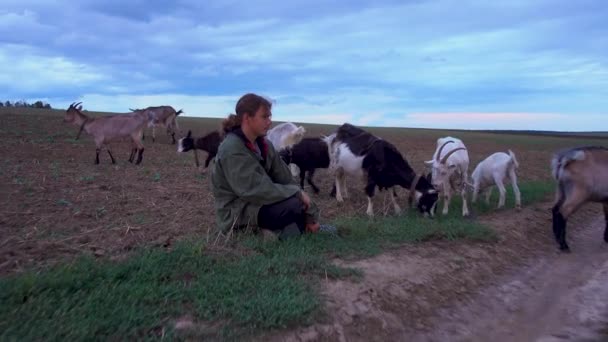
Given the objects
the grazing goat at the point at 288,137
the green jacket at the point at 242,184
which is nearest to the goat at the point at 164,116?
the grazing goat at the point at 288,137

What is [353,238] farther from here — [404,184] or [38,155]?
[38,155]

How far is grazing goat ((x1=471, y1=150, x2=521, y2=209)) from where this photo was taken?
1044 cm

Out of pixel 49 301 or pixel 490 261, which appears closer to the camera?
pixel 49 301

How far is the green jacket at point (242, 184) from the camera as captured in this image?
577 cm

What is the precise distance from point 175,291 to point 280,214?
6.17ft

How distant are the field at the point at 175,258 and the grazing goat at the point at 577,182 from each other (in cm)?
58

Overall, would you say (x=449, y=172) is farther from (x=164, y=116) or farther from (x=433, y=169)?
(x=164, y=116)

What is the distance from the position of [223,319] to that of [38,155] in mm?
14151

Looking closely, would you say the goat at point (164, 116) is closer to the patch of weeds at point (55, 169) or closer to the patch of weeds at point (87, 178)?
the patch of weeds at point (55, 169)

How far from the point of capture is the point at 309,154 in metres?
11.4

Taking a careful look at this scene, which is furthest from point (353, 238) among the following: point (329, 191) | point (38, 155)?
point (38, 155)

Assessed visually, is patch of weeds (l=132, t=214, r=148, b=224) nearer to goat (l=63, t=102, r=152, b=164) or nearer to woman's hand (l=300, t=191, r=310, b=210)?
woman's hand (l=300, t=191, r=310, b=210)

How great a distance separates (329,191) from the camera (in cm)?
1201

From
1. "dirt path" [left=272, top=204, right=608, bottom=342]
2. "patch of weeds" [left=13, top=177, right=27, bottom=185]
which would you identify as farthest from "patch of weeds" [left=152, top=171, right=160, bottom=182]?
"dirt path" [left=272, top=204, right=608, bottom=342]
